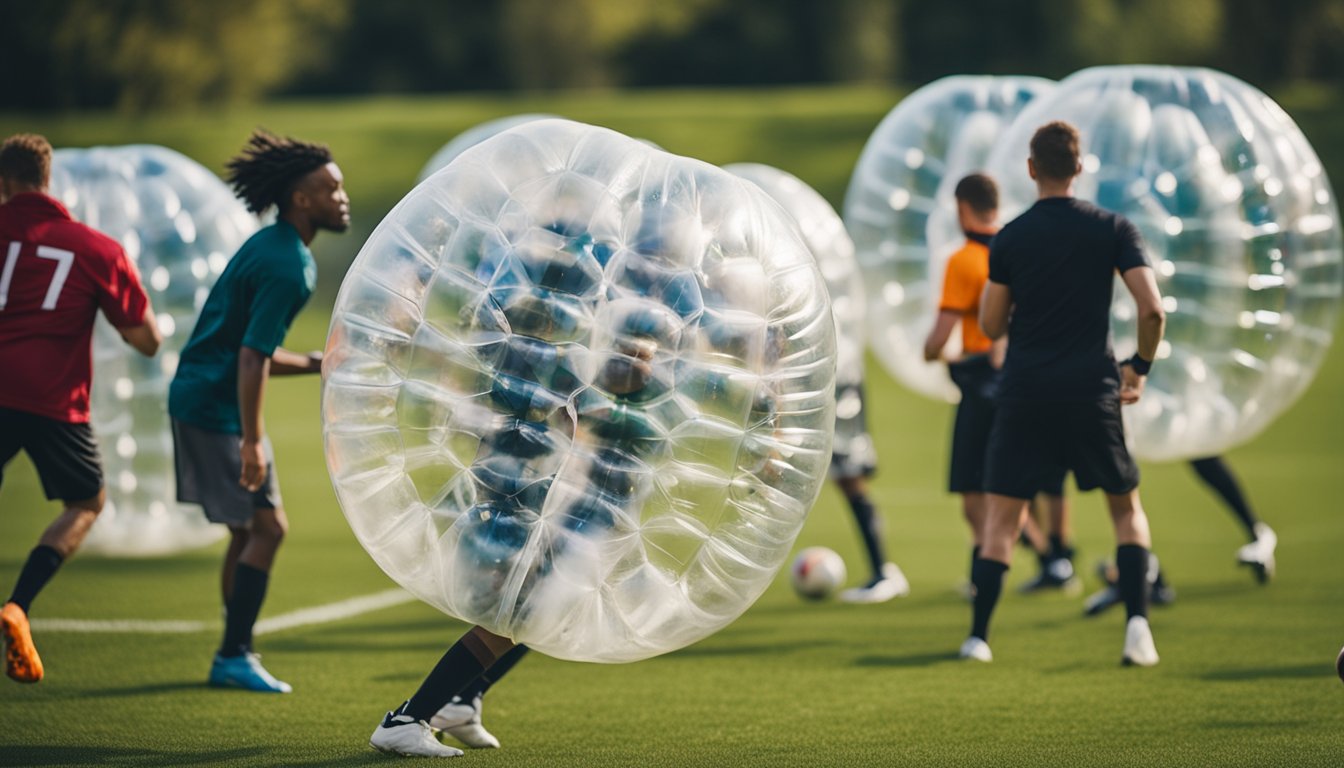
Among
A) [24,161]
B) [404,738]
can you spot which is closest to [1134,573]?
[404,738]

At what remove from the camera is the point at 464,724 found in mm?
5691

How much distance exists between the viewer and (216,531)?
8.50 meters

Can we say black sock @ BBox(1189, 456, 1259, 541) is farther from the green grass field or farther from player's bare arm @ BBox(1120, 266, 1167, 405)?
player's bare arm @ BBox(1120, 266, 1167, 405)

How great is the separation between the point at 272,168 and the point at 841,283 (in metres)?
3.72

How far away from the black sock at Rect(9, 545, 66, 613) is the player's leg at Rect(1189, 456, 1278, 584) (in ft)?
18.6

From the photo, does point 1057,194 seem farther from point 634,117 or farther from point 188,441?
point 634,117

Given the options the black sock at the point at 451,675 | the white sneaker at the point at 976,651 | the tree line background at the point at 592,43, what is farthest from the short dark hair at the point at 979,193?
the tree line background at the point at 592,43

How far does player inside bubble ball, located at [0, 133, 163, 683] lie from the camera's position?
6.34 m

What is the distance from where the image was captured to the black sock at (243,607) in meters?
6.63

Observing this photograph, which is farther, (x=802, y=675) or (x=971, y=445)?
(x=971, y=445)

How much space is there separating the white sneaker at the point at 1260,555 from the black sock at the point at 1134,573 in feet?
7.50

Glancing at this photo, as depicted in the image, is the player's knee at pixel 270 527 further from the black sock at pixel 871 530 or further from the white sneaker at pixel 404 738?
the black sock at pixel 871 530

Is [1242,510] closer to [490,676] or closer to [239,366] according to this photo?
[490,676]

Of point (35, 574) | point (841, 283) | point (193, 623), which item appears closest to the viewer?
point (35, 574)
